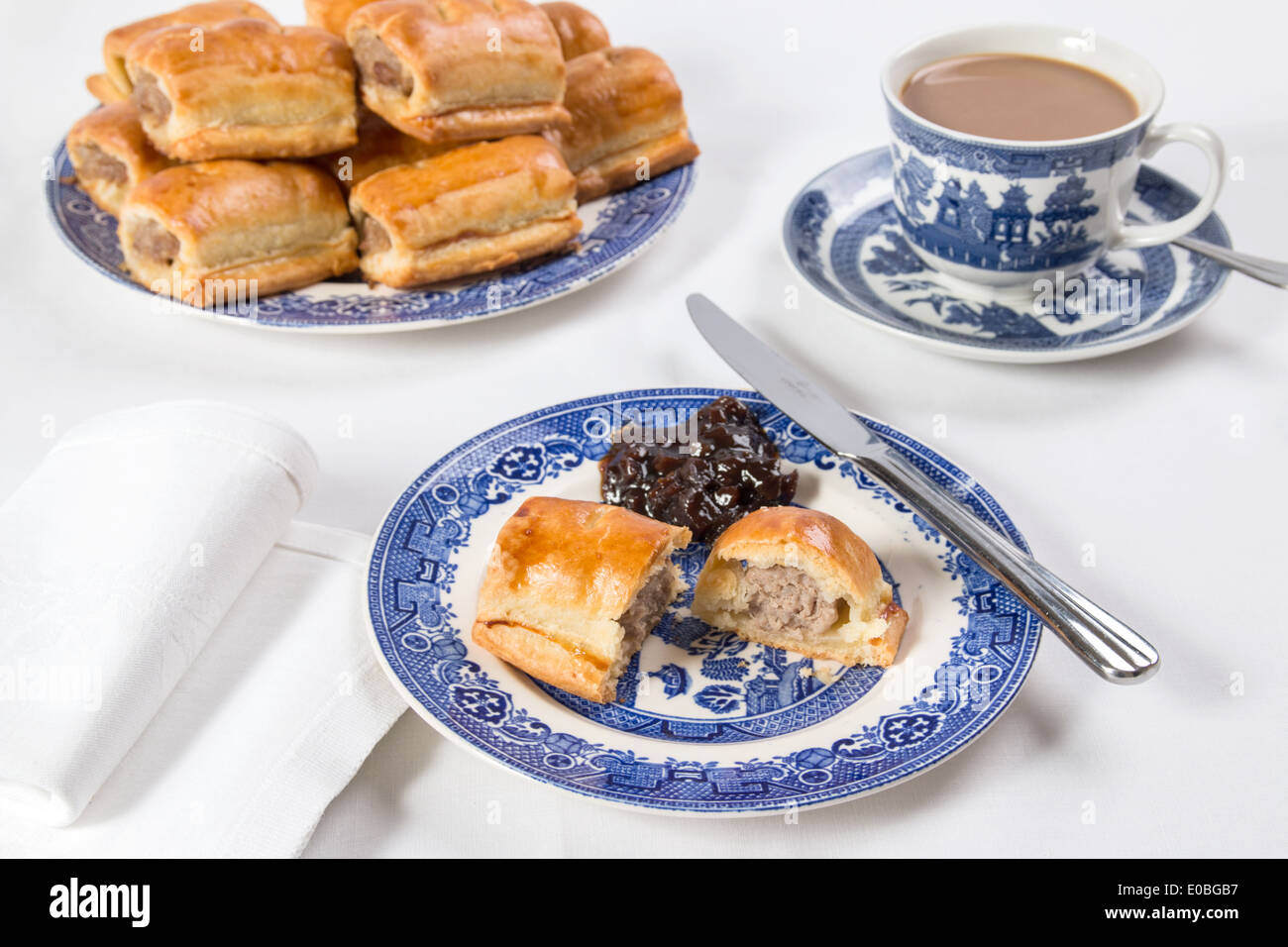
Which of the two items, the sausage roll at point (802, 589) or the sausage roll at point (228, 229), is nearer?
the sausage roll at point (802, 589)

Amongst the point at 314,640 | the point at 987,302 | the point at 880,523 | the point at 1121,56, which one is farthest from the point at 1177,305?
the point at 314,640

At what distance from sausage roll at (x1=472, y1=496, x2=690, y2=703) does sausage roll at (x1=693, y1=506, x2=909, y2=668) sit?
0.12 m

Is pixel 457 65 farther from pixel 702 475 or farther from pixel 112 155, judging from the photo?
pixel 702 475

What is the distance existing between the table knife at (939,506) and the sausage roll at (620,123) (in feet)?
2.76

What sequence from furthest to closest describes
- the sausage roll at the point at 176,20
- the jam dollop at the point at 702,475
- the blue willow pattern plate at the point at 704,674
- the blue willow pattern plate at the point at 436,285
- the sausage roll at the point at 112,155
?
the sausage roll at the point at 176,20 < the sausage roll at the point at 112,155 < the blue willow pattern plate at the point at 436,285 < the jam dollop at the point at 702,475 < the blue willow pattern plate at the point at 704,674

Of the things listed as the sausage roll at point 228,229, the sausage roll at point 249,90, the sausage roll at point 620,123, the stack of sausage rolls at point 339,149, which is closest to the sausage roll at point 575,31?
the sausage roll at point 620,123

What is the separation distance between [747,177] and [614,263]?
926mm

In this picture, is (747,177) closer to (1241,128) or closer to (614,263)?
(614,263)

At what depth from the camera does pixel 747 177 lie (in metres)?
4.14

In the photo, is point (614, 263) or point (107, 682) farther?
point (614, 263)

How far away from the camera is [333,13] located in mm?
3723

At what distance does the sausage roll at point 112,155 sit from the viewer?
3.53 metres

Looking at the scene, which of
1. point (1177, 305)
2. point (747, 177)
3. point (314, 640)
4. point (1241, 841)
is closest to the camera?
point (1241, 841)

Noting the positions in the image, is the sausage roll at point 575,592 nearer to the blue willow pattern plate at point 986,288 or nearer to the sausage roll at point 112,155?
the blue willow pattern plate at point 986,288
